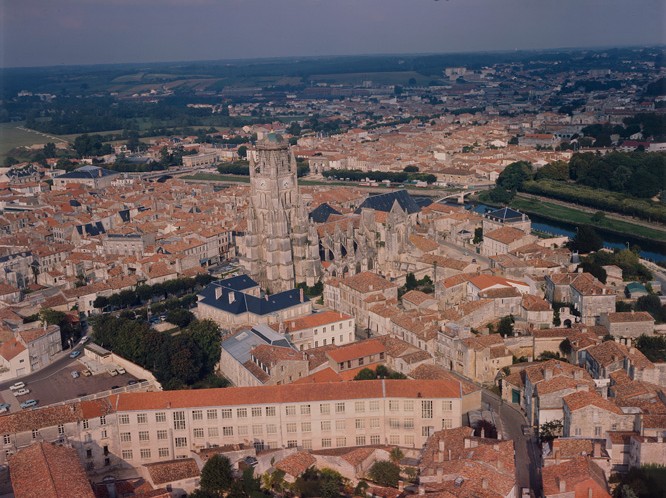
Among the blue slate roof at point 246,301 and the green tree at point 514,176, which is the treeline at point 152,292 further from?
the green tree at point 514,176

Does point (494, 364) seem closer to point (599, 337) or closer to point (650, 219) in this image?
point (599, 337)

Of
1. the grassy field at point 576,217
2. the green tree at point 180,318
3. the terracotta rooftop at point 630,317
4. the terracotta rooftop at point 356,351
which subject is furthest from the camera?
the grassy field at point 576,217

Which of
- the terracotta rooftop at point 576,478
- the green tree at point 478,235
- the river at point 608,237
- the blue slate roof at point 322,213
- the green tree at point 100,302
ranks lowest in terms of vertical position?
the river at point 608,237

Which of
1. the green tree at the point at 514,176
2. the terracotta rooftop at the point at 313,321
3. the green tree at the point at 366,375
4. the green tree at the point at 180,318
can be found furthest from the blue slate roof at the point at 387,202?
the green tree at the point at 514,176

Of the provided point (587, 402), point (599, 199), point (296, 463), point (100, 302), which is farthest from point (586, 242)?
point (296, 463)

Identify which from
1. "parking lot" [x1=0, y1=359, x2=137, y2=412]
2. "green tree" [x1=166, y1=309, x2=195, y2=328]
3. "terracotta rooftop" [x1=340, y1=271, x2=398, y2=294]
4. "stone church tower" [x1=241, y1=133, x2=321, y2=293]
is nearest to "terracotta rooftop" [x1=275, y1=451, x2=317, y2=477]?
"parking lot" [x1=0, y1=359, x2=137, y2=412]

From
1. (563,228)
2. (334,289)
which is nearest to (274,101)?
(563,228)

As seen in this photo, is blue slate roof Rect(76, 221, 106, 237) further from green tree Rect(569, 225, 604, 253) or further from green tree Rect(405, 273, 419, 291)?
green tree Rect(569, 225, 604, 253)
